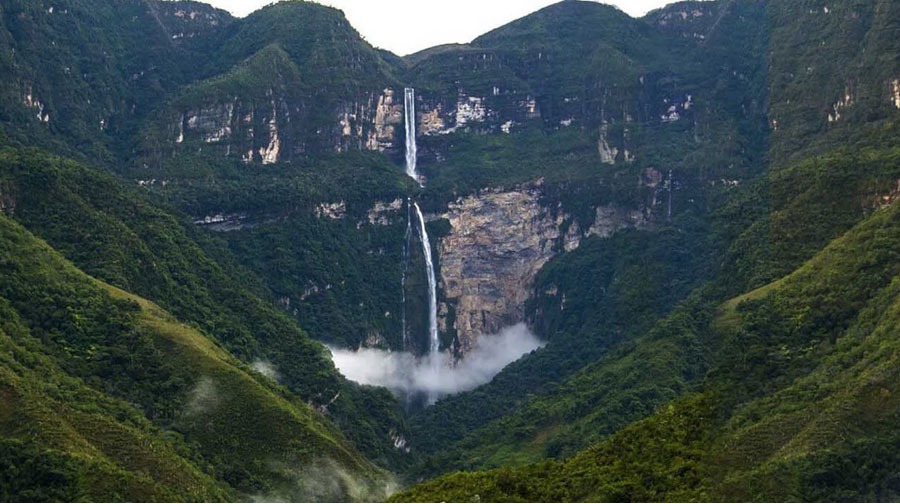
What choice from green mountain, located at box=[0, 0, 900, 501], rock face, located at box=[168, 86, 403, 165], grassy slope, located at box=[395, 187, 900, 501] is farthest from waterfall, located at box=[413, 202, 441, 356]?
grassy slope, located at box=[395, 187, 900, 501]

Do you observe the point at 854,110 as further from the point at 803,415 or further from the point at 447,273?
the point at 803,415

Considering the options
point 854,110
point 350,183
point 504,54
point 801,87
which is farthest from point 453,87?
point 854,110

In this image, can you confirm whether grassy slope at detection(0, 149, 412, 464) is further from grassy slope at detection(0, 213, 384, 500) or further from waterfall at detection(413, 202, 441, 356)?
waterfall at detection(413, 202, 441, 356)

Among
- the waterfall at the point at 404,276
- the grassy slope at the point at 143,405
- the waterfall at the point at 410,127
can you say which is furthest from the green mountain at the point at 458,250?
the waterfall at the point at 410,127

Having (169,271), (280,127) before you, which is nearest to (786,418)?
(169,271)

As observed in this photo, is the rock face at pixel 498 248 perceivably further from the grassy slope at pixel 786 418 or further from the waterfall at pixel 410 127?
the grassy slope at pixel 786 418

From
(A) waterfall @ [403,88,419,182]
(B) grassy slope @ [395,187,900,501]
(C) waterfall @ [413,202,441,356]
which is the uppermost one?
(A) waterfall @ [403,88,419,182]
